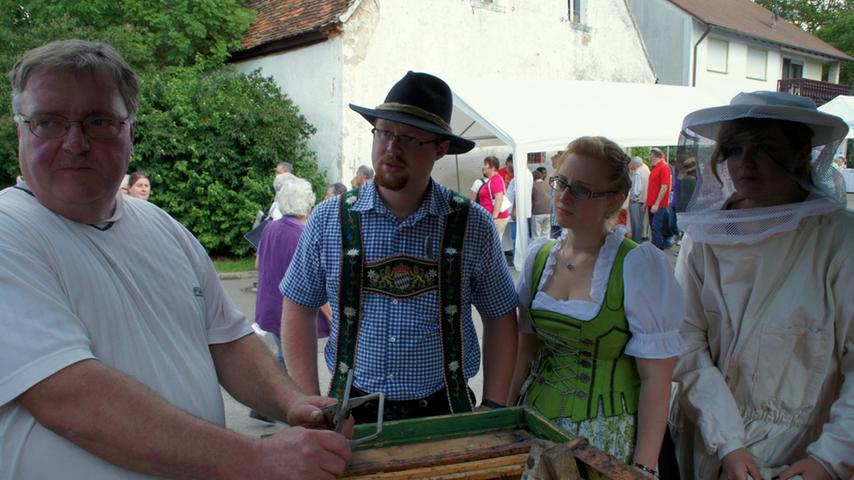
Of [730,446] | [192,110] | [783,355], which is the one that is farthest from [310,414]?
[192,110]

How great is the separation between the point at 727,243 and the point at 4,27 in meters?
16.0

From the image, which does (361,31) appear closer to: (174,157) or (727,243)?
(174,157)

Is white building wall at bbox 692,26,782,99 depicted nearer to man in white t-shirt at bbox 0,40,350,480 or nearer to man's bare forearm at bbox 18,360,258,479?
man in white t-shirt at bbox 0,40,350,480

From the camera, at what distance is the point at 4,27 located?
1359 centimetres

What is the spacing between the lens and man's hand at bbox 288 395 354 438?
163 centimetres

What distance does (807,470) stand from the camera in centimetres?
196

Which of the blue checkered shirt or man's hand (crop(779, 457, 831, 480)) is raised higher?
the blue checkered shirt

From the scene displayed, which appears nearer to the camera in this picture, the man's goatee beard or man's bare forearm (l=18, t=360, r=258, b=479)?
man's bare forearm (l=18, t=360, r=258, b=479)

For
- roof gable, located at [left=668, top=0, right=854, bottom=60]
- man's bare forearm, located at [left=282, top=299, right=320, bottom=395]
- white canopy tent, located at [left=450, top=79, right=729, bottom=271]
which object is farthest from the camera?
roof gable, located at [left=668, top=0, right=854, bottom=60]

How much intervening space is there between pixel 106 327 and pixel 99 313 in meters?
0.04

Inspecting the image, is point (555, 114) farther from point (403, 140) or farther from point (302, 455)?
point (302, 455)

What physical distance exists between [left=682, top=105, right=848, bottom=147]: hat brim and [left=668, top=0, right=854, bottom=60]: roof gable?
22.9 metres

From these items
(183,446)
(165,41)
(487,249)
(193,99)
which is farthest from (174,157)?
(183,446)

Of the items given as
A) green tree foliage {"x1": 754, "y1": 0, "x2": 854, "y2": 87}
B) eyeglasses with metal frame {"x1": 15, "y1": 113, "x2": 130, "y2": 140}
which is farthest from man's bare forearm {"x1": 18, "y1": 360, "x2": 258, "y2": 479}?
green tree foliage {"x1": 754, "y1": 0, "x2": 854, "y2": 87}
